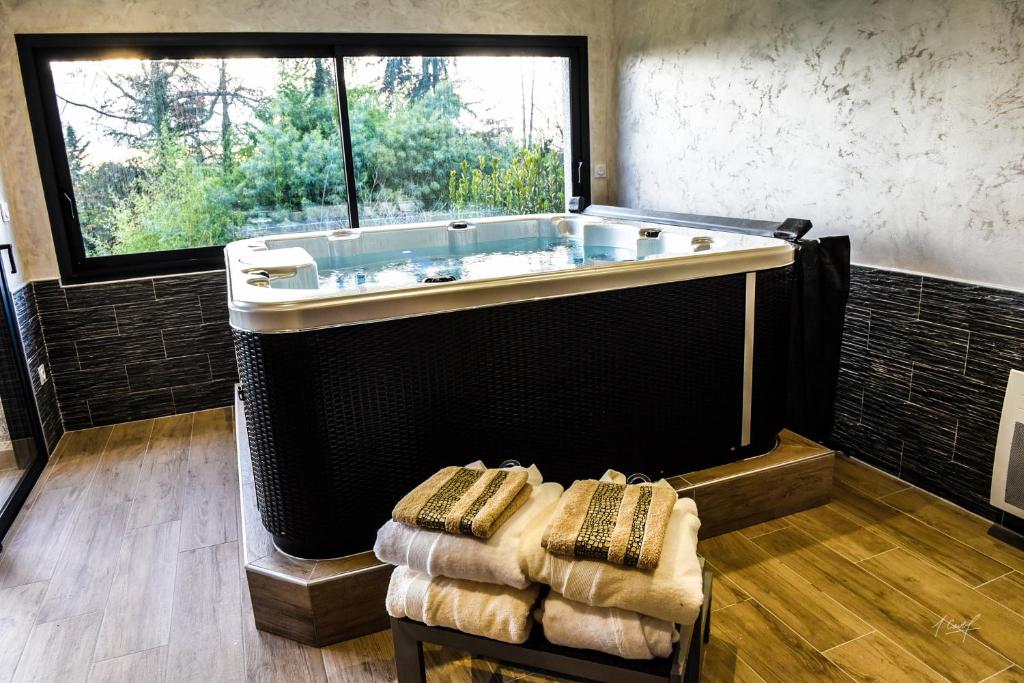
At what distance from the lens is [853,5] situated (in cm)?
235

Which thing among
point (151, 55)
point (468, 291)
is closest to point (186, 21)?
point (151, 55)

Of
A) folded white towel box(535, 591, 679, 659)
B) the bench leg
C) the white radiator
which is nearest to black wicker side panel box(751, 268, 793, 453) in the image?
the white radiator

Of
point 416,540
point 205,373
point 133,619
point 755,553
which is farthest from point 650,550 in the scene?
point 205,373

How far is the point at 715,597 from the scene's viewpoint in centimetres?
179

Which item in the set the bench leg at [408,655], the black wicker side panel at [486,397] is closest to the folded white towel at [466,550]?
the bench leg at [408,655]

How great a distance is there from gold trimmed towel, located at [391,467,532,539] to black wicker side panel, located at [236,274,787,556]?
330mm

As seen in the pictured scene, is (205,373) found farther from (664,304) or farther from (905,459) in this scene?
(905,459)

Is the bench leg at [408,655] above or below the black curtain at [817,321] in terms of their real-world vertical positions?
below

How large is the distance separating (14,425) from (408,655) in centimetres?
212

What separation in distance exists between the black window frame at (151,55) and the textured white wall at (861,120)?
3.50 ft

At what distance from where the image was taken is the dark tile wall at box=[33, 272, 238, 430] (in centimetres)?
311

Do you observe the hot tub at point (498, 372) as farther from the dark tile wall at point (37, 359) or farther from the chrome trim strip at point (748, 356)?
the dark tile wall at point (37, 359)

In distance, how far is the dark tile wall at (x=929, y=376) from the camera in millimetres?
2047

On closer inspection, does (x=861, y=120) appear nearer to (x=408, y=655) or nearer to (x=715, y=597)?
(x=715, y=597)
